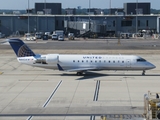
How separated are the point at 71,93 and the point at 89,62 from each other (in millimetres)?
10296

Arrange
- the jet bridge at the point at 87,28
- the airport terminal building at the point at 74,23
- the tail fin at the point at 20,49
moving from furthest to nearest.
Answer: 1. the airport terminal building at the point at 74,23
2. the jet bridge at the point at 87,28
3. the tail fin at the point at 20,49

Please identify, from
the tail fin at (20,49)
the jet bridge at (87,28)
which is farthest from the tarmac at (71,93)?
the jet bridge at (87,28)

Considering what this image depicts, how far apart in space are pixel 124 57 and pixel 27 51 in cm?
1135

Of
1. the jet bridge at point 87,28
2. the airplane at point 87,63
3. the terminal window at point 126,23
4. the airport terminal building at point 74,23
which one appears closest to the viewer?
the airplane at point 87,63

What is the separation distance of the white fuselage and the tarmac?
1104mm

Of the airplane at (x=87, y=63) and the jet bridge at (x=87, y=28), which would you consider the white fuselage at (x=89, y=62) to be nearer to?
the airplane at (x=87, y=63)

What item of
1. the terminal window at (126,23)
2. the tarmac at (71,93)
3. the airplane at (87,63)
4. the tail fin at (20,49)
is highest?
the terminal window at (126,23)

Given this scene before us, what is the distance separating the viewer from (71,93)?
40.5 meters

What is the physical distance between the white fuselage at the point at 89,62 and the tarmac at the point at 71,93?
3.62ft

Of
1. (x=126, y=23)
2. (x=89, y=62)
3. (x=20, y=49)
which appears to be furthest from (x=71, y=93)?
(x=126, y=23)

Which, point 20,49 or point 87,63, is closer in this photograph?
point 87,63

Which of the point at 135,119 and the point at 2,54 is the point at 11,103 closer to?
the point at 135,119

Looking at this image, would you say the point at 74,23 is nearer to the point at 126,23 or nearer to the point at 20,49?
the point at 126,23

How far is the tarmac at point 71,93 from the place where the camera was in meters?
32.7
